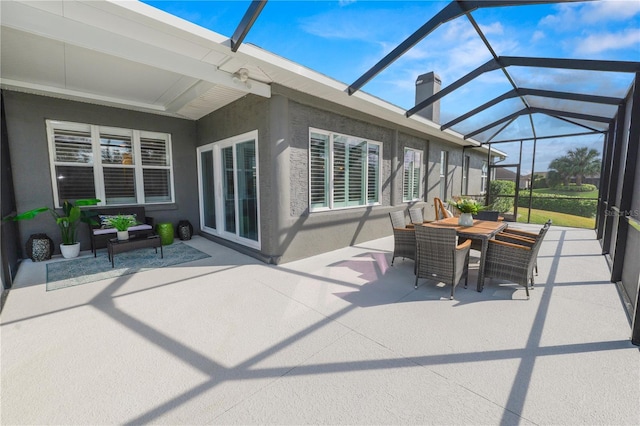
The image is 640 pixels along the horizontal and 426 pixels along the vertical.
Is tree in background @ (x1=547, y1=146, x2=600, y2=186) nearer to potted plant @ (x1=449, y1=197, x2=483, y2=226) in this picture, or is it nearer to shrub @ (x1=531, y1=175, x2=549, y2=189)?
shrub @ (x1=531, y1=175, x2=549, y2=189)

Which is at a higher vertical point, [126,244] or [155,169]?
[155,169]

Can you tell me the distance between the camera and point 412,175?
27.1 feet

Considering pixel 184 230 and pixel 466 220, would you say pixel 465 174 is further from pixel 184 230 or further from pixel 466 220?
pixel 184 230

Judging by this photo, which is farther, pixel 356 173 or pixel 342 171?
pixel 356 173

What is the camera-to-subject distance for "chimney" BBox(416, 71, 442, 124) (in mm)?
8492

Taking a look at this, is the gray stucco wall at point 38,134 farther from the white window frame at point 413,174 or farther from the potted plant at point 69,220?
the white window frame at point 413,174

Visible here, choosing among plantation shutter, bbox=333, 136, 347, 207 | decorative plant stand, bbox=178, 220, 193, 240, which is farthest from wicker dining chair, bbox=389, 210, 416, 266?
decorative plant stand, bbox=178, 220, 193, 240

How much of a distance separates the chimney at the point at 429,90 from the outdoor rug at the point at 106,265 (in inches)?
315

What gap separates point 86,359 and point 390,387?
2515mm

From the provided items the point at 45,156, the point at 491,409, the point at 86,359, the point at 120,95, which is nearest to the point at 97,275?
the point at 86,359

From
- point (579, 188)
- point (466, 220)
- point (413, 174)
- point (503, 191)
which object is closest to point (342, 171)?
point (466, 220)

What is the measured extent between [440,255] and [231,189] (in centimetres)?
452

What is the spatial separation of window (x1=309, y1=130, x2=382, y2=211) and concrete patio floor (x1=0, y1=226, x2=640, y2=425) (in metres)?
2.25

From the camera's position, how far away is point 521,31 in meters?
3.98
